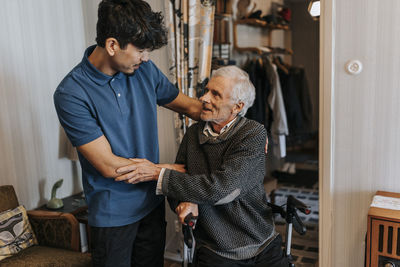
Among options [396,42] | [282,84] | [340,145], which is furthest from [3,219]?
[282,84]

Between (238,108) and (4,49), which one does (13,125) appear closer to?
(4,49)

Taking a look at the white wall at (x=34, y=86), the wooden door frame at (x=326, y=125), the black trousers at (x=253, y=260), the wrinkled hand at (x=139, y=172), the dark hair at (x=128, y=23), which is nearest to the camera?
the dark hair at (x=128, y=23)

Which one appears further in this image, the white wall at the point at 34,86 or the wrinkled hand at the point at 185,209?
the white wall at the point at 34,86

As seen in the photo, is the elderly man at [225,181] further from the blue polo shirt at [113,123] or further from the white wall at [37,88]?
the white wall at [37,88]

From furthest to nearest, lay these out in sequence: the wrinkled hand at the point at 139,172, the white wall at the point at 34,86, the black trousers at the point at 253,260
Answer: the white wall at the point at 34,86, the black trousers at the point at 253,260, the wrinkled hand at the point at 139,172

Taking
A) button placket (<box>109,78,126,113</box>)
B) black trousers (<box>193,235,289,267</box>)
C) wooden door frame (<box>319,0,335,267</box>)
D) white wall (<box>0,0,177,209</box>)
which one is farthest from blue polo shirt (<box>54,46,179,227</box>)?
white wall (<box>0,0,177,209</box>)

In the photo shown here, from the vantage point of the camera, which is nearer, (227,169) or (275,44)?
(227,169)

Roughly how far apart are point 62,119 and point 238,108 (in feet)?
2.43

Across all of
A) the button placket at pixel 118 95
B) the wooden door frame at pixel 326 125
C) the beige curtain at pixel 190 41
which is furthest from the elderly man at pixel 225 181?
the beige curtain at pixel 190 41

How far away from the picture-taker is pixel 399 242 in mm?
1615

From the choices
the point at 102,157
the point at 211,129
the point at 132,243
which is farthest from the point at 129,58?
the point at 132,243

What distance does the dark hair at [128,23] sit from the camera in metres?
1.33

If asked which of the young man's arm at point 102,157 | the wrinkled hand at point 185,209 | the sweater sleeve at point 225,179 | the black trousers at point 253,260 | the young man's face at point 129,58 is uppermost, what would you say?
the young man's face at point 129,58

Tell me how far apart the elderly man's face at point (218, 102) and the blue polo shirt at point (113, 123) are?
Answer: 234 millimetres
